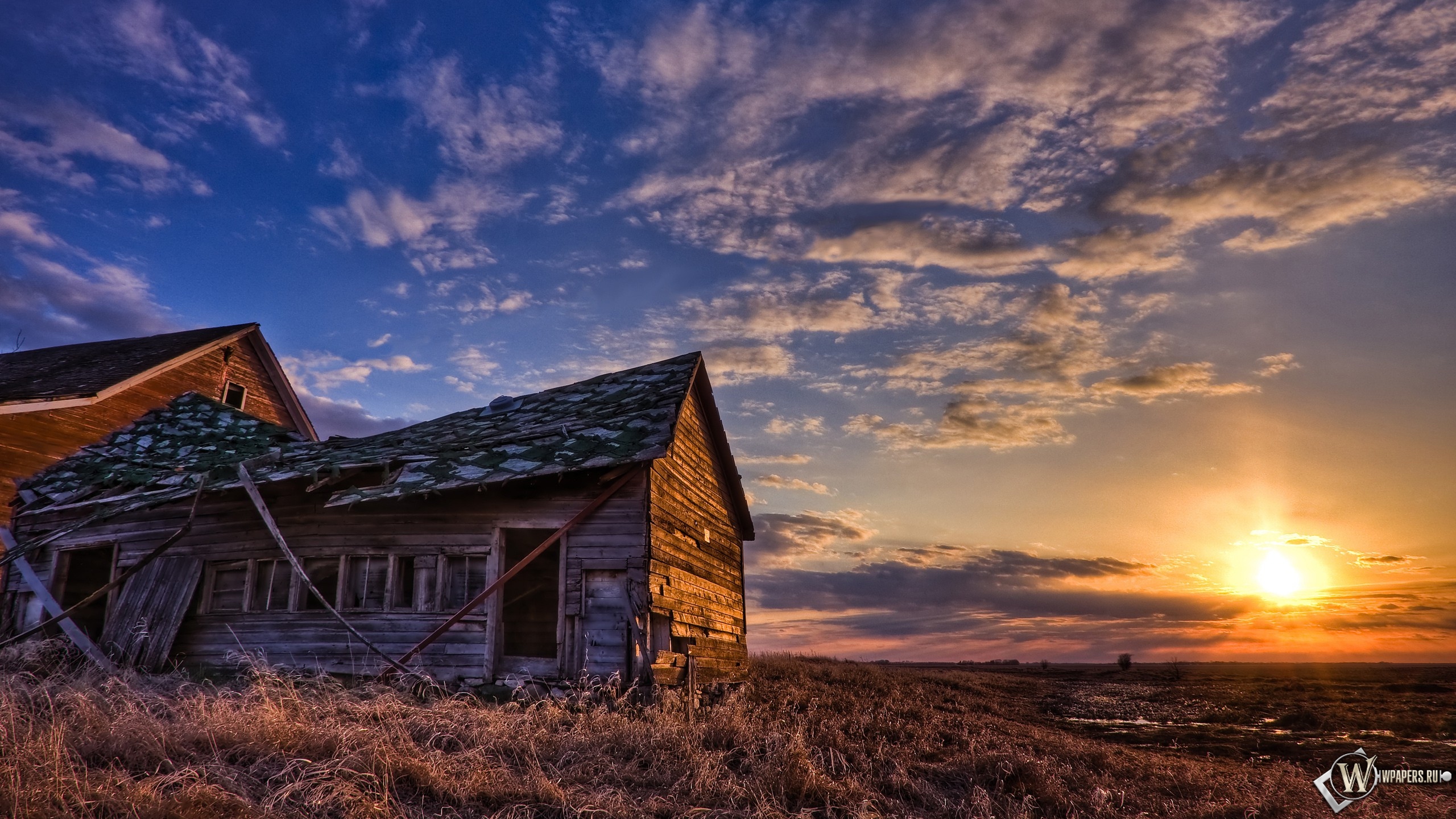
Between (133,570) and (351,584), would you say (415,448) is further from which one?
(133,570)

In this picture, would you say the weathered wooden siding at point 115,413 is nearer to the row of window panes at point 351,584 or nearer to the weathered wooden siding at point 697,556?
the row of window panes at point 351,584

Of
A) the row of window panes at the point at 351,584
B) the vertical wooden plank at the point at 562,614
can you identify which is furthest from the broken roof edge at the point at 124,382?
the vertical wooden plank at the point at 562,614

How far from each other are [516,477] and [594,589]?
216cm

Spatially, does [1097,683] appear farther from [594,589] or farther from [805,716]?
[594,589]

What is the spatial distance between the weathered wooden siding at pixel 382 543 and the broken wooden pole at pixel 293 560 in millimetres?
238

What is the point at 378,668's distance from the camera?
1329cm

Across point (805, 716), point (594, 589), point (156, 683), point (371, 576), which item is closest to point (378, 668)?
point (371, 576)

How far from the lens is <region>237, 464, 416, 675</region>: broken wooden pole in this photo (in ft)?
41.9

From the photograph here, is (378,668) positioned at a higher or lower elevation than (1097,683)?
higher

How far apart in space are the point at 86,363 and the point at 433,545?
1619cm

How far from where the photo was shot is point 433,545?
1366 cm

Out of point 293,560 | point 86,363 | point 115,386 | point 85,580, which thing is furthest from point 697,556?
point 86,363

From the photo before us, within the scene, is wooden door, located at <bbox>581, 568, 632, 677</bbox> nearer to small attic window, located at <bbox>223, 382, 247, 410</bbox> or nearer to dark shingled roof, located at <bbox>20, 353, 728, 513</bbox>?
dark shingled roof, located at <bbox>20, 353, 728, 513</bbox>

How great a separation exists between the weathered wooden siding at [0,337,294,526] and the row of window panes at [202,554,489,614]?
281 inches
